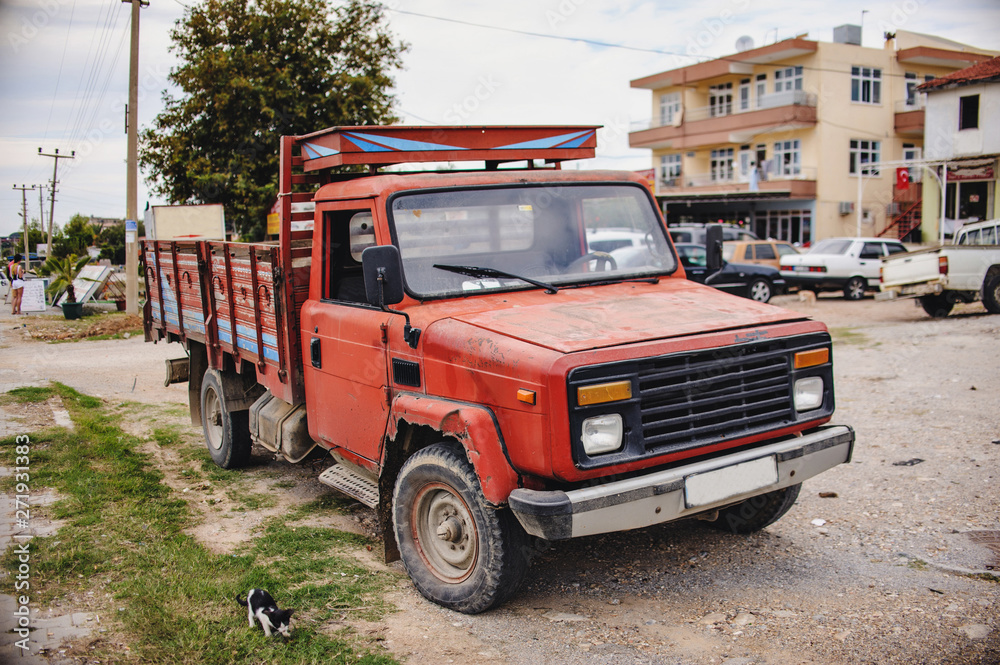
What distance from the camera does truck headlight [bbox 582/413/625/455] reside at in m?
3.43

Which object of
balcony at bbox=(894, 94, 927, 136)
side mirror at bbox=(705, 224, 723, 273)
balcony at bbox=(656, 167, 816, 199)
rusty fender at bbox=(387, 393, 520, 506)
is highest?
balcony at bbox=(894, 94, 927, 136)

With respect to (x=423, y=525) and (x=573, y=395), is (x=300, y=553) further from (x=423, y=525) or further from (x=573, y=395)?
(x=573, y=395)

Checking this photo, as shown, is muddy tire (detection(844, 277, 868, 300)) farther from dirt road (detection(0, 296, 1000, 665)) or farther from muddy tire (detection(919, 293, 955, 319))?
dirt road (detection(0, 296, 1000, 665))

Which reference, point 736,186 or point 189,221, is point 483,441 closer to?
point 189,221

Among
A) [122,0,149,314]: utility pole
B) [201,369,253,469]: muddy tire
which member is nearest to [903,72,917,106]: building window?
[122,0,149,314]: utility pole

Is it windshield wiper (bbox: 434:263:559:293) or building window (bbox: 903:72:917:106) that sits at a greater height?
building window (bbox: 903:72:917:106)

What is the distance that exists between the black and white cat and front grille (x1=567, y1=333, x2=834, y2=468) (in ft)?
5.04

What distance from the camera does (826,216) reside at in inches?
1501

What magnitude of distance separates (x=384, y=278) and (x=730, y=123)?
39.7 m

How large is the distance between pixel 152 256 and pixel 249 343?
261 centimetres

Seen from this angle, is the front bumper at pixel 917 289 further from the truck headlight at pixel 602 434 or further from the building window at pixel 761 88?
the building window at pixel 761 88

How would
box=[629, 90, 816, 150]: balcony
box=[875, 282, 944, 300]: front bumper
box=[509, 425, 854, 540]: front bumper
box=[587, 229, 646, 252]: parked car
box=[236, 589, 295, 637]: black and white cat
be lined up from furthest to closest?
box=[629, 90, 816, 150]: balcony → box=[875, 282, 944, 300]: front bumper → box=[587, 229, 646, 252]: parked car → box=[236, 589, 295, 637]: black and white cat → box=[509, 425, 854, 540]: front bumper

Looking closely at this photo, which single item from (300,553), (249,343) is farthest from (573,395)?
(249,343)

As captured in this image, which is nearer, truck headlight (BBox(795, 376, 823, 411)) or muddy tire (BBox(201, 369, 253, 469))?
truck headlight (BBox(795, 376, 823, 411))
